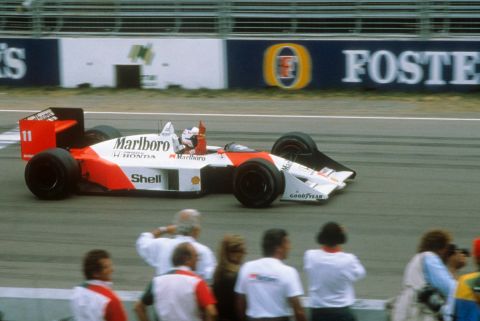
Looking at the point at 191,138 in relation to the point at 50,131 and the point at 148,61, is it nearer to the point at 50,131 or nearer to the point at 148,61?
the point at 50,131

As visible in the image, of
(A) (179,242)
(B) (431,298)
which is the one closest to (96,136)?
(A) (179,242)

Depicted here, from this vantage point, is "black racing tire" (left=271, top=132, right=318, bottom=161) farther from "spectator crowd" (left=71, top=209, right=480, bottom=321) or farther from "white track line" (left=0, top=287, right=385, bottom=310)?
"spectator crowd" (left=71, top=209, right=480, bottom=321)

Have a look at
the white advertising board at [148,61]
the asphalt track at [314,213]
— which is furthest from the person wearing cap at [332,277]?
the white advertising board at [148,61]

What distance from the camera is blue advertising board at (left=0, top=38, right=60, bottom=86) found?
73.6 feet

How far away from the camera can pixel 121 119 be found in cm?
1892

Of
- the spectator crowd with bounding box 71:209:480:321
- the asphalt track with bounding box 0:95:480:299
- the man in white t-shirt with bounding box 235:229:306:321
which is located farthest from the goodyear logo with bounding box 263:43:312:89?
the man in white t-shirt with bounding box 235:229:306:321

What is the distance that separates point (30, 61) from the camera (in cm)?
2255

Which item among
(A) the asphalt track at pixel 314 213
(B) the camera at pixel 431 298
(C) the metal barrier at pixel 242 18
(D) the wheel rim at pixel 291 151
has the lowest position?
(A) the asphalt track at pixel 314 213

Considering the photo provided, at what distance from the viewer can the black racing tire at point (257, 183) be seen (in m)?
11.9

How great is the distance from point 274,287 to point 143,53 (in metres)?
16.0

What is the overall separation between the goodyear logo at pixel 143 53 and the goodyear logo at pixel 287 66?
8.81 feet

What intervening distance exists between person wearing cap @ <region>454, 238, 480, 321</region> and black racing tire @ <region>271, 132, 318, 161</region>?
6980 mm

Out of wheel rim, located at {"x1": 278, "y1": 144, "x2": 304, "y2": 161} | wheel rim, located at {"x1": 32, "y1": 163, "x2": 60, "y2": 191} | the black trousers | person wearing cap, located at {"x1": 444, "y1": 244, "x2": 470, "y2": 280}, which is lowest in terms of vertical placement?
wheel rim, located at {"x1": 32, "y1": 163, "x2": 60, "y2": 191}

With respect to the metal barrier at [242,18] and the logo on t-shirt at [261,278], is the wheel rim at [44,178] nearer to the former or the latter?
the logo on t-shirt at [261,278]
